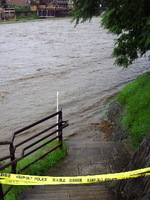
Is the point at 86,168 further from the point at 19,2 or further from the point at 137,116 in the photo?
the point at 19,2

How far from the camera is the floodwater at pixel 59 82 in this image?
530 inches

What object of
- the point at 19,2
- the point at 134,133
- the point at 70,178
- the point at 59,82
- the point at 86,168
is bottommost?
the point at 19,2

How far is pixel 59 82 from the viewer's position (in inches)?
765

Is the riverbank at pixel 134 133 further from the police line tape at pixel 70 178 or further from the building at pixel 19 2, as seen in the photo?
the building at pixel 19 2

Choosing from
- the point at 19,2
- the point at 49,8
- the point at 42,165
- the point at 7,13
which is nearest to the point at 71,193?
the point at 42,165

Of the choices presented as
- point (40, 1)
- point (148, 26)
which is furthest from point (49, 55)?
point (40, 1)

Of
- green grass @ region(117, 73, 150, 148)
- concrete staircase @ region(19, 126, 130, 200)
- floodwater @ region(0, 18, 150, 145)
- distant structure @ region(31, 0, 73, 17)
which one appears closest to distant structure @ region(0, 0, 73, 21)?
distant structure @ region(31, 0, 73, 17)

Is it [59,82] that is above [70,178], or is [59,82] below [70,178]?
below

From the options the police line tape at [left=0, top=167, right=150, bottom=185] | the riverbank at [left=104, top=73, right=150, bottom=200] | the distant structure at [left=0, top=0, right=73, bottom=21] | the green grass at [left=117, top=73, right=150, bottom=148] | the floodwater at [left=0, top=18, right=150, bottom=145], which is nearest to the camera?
the police line tape at [left=0, top=167, right=150, bottom=185]

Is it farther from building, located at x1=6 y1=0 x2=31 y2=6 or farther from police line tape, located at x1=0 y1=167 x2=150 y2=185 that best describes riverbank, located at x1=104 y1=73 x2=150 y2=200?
building, located at x1=6 y1=0 x2=31 y2=6

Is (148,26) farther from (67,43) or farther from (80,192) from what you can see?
(67,43)

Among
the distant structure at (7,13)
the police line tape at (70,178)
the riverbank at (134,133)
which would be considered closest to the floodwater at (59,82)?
the riverbank at (134,133)

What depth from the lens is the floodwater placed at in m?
13.5

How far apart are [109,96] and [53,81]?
502cm
